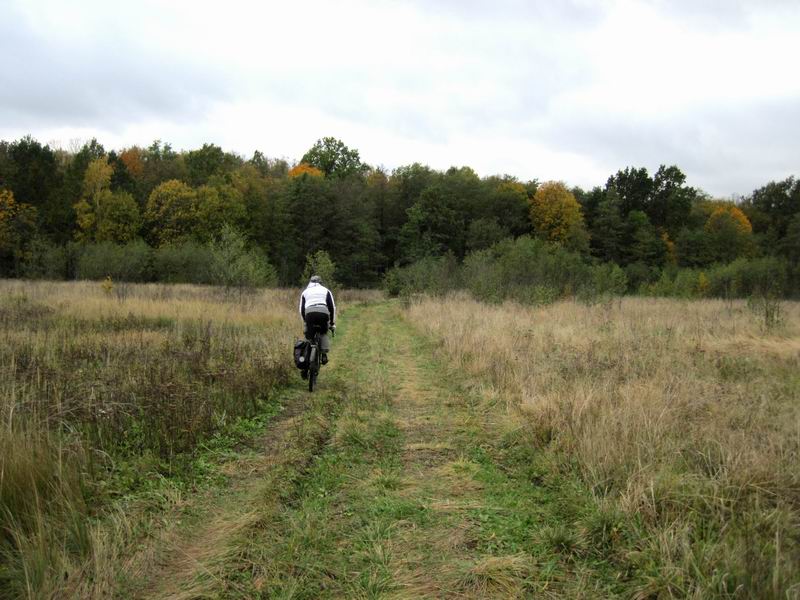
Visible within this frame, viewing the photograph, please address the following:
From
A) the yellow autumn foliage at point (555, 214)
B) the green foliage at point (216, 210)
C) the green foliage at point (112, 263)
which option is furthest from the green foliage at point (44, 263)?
the yellow autumn foliage at point (555, 214)

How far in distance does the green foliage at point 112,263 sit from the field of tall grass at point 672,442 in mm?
34502

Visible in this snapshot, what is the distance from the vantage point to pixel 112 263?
3800 centimetres

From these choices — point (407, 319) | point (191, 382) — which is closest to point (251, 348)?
point (191, 382)

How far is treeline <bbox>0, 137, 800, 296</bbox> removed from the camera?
41.3 m

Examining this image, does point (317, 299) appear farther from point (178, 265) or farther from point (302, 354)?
point (178, 265)

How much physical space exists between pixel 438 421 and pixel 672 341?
7457 mm

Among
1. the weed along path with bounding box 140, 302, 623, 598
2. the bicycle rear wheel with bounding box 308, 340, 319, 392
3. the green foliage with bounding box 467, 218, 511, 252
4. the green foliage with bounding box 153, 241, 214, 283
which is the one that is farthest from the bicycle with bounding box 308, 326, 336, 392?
the green foliage with bounding box 467, 218, 511, 252

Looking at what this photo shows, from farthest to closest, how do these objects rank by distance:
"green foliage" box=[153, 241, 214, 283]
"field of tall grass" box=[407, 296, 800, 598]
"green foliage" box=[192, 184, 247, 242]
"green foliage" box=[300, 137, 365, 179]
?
1. "green foliage" box=[300, 137, 365, 179]
2. "green foliage" box=[192, 184, 247, 242]
3. "green foliage" box=[153, 241, 214, 283]
4. "field of tall grass" box=[407, 296, 800, 598]

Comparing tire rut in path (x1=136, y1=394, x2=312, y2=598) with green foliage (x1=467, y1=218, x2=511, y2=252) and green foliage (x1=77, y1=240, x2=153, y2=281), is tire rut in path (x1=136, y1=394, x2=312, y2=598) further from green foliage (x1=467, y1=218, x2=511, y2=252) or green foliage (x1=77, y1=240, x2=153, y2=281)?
green foliage (x1=467, y1=218, x2=511, y2=252)

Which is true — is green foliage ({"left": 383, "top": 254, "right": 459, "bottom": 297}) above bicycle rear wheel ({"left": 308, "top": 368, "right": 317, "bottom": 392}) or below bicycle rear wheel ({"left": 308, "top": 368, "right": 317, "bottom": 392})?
above

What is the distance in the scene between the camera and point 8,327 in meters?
11.6

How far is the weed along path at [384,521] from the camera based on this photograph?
3102mm

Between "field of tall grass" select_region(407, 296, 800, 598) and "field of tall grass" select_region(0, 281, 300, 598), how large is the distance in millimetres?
3486

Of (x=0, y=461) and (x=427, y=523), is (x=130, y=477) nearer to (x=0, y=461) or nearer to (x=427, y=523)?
(x=0, y=461)
